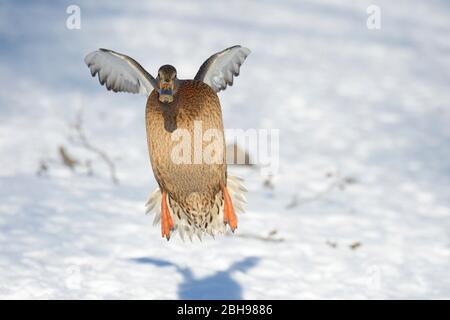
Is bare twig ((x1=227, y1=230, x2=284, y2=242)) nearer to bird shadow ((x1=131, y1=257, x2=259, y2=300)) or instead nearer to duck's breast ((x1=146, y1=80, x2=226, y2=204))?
bird shadow ((x1=131, y1=257, x2=259, y2=300))

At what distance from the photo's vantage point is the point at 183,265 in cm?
492

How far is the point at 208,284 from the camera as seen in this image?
15.3ft

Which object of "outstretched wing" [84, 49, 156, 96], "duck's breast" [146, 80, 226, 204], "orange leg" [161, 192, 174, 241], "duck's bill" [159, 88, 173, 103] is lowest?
"orange leg" [161, 192, 174, 241]

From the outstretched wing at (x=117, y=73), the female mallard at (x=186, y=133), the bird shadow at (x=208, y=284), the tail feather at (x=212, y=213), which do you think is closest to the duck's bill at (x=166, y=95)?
the female mallard at (x=186, y=133)

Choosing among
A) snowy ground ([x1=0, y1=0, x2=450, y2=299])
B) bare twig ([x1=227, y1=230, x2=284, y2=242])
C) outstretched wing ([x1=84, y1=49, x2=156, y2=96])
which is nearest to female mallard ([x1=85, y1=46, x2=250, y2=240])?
outstretched wing ([x1=84, y1=49, x2=156, y2=96])

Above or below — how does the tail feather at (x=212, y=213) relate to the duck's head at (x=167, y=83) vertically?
below

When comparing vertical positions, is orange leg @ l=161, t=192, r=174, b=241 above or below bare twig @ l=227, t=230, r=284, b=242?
above

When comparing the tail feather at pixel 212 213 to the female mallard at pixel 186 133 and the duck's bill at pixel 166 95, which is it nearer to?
the female mallard at pixel 186 133

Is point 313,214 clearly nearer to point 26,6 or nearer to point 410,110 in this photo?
point 410,110

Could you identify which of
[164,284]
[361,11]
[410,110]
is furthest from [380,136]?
[361,11]

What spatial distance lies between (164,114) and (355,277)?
12.4 ft

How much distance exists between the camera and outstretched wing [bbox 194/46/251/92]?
5.40 ft

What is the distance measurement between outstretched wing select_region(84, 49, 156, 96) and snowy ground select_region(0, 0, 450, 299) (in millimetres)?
2759

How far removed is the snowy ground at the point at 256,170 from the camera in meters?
4.89
